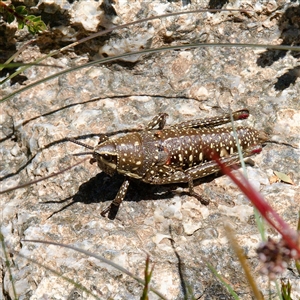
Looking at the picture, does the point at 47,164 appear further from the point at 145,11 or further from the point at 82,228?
the point at 145,11

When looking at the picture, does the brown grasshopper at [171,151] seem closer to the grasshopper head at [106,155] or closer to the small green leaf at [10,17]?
the grasshopper head at [106,155]

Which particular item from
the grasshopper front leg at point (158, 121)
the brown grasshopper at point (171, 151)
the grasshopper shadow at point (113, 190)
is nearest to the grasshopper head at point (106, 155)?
the brown grasshopper at point (171, 151)

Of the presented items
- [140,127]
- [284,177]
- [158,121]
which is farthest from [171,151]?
[284,177]

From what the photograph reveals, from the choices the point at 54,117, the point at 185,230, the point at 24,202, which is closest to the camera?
the point at 185,230

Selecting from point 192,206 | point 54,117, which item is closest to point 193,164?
point 192,206

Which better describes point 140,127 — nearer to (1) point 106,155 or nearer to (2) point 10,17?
(1) point 106,155

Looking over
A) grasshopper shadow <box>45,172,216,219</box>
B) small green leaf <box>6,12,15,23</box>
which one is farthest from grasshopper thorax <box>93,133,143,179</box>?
small green leaf <box>6,12,15,23</box>
